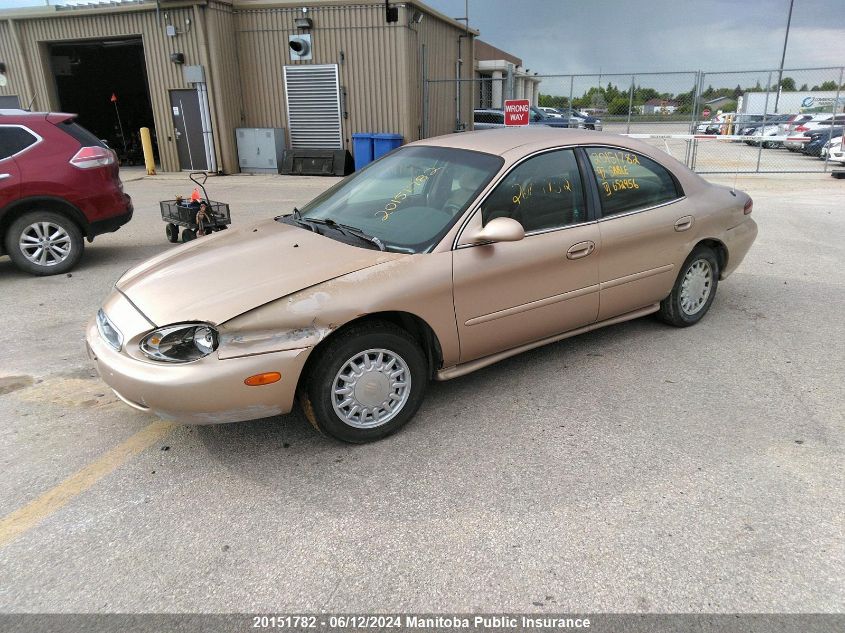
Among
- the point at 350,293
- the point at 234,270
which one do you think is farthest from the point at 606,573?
the point at 234,270

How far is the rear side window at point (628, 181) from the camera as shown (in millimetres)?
4242

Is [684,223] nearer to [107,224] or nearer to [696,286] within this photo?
[696,286]

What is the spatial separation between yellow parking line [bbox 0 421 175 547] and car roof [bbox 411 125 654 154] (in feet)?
8.62

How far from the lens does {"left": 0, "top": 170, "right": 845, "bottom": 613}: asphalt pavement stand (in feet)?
7.87

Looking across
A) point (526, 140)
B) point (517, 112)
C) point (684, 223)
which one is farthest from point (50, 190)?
point (517, 112)

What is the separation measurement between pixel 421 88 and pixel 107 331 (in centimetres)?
1595

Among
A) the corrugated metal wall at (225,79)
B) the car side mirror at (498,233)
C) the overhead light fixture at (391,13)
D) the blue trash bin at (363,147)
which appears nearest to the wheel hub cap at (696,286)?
the car side mirror at (498,233)

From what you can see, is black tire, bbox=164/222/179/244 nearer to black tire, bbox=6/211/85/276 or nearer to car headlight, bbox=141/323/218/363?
black tire, bbox=6/211/85/276

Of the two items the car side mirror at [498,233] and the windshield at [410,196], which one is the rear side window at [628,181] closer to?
the windshield at [410,196]

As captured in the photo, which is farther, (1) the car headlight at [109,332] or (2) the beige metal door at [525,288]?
(2) the beige metal door at [525,288]

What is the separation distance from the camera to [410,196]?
3.99 meters

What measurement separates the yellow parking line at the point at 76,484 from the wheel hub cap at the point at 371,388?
1.12m

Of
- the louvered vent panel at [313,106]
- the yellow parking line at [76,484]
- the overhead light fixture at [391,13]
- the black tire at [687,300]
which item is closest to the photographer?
the yellow parking line at [76,484]

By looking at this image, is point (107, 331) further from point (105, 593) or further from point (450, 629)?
point (450, 629)
